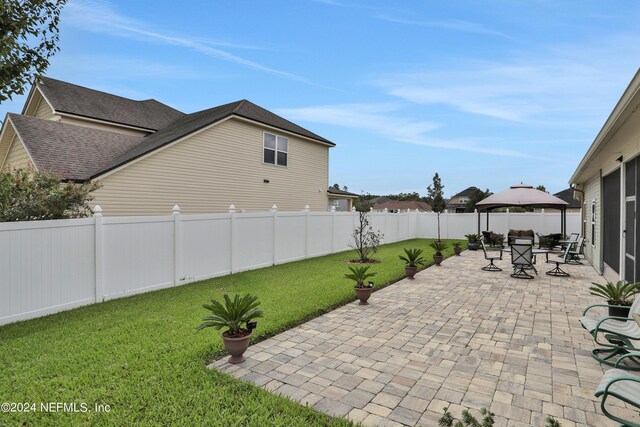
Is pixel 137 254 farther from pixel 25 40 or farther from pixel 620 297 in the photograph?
pixel 620 297

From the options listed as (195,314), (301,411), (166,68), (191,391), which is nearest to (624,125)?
(301,411)

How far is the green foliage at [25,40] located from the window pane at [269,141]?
985 cm

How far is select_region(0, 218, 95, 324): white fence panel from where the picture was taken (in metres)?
5.16

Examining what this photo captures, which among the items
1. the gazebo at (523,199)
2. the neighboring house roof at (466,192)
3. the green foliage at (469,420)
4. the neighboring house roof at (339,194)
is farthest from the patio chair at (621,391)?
the neighboring house roof at (466,192)

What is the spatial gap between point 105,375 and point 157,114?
→ 19326mm

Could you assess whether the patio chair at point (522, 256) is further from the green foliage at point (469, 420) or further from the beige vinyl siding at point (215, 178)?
the beige vinyl siding at point (215, 178)

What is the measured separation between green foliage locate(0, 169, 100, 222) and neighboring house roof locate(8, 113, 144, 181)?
4501 mm

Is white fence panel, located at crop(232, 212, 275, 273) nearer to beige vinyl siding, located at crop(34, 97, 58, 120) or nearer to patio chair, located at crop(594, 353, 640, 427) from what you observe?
patio chair, located at crop(594, 353, 640, 427)

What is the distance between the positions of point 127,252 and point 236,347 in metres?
4.33

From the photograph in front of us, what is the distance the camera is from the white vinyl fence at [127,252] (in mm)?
5332

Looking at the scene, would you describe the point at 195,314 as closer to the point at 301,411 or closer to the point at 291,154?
the point at 301,411

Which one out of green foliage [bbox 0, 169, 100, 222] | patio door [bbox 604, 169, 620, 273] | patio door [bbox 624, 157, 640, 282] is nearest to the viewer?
green foliage [bbox 0, 169, 100, 222]

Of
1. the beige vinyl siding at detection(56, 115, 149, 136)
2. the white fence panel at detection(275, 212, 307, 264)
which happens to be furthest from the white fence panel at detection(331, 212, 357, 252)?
the beige vinyl siding at detection(56, 115, 149, 136)

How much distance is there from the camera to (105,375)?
3.53m
